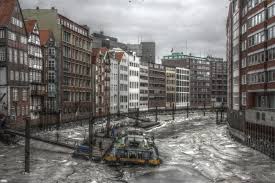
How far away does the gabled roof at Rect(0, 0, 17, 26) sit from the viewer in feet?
361

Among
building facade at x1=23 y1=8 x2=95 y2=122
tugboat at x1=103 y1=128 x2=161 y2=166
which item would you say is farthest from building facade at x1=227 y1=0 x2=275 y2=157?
building facade at x1=23 y1=8 x2=95 y2=122

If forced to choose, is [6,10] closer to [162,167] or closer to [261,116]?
[162,167]

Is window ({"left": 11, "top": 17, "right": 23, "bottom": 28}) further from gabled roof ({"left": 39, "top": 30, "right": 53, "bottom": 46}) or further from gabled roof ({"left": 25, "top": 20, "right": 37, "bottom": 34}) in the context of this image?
gabled roof ({"left": 39, "top": 30, "right": 53, "bottom": 46})

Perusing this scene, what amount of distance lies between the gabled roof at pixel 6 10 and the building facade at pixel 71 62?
1224 inches

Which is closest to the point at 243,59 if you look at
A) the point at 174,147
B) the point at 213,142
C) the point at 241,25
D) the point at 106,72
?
the point at 241,25

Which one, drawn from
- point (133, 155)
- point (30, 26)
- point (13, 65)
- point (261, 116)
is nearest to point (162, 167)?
point (133, 155)

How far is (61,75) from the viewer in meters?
148

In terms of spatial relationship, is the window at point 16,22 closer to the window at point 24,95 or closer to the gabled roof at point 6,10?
the gabled roof at point 6,10

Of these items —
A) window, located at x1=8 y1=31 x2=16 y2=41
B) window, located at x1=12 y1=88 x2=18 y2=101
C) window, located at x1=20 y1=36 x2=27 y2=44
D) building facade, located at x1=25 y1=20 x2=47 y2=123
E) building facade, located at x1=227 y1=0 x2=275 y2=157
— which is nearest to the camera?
building facade, located at x1=227 y1=0 x2=275 y2=157

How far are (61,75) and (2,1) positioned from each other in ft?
120

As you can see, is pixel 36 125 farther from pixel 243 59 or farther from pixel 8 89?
pixel 243 59

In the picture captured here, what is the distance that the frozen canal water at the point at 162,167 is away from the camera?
63844mm

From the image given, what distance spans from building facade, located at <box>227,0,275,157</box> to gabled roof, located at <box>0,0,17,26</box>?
1908 inches

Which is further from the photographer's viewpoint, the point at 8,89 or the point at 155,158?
the point at 8,89
